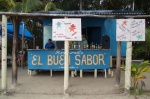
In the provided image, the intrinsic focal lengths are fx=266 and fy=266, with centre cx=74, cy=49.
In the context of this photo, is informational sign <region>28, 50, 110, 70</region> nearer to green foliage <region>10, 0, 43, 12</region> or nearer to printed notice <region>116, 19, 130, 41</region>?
printed notice <region>116, 19, 130, 41</region>

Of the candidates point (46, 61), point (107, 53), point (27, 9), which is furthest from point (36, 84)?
point (27, 9)

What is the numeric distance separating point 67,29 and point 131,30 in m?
1.97

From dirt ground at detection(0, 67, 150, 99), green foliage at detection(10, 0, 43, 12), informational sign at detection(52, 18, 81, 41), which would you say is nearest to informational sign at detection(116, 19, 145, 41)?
informational sign at detection(52, 18, 81, 41)

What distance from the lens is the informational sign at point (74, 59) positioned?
11.5m

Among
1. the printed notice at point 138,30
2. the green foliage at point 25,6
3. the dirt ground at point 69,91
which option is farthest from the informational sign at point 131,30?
the green foliage at point 25,6

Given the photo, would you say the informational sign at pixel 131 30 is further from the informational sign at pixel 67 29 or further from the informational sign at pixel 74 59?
the informational sign at pixel 74 59

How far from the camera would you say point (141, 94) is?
8.09 m

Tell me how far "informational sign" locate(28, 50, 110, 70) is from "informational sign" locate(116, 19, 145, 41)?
11.0 feet

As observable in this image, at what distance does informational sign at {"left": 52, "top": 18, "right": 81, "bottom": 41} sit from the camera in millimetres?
8102

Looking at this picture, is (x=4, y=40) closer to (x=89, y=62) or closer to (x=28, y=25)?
(x=89, y=62)

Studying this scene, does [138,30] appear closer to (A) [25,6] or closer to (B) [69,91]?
(B) [69,91]

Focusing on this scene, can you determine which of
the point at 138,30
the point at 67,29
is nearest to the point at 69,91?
the point at 67,29

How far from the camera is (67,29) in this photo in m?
8.10

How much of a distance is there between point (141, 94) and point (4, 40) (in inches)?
178
